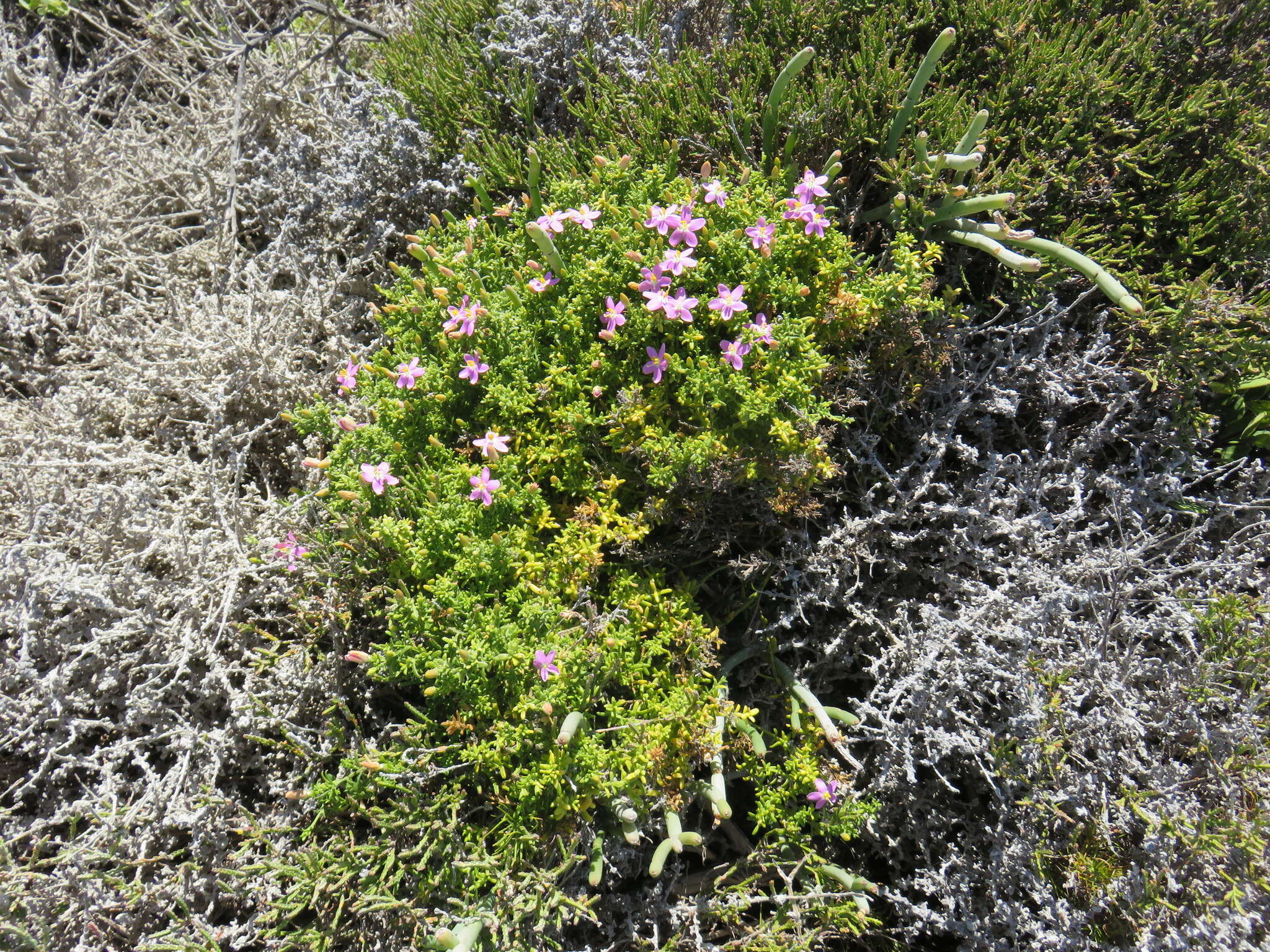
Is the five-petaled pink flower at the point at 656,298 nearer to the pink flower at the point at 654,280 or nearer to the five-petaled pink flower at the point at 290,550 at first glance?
the pink flower at the point at 654,280

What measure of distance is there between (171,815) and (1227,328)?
12.0ft

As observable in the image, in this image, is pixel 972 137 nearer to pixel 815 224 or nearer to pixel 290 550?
pixel 815 224

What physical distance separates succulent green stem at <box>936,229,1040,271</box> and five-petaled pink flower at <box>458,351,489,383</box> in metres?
1.61

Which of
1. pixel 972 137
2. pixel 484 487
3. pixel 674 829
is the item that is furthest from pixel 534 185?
pixel 674 829

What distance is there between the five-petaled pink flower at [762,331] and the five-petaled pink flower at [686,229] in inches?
12.3

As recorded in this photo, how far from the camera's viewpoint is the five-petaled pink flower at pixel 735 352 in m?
2.17

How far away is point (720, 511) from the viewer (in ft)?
7.89

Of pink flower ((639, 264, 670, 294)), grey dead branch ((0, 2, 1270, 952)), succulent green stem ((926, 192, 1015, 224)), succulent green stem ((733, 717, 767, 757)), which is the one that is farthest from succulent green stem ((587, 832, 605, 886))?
succulent green stem ((926, 192, 1015, 224))

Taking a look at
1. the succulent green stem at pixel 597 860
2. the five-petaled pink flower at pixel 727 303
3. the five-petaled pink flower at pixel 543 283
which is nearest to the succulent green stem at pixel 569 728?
the succulent green stem at pixel 597 860

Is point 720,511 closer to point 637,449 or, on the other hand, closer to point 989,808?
point 637,449

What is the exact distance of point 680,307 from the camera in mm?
2197

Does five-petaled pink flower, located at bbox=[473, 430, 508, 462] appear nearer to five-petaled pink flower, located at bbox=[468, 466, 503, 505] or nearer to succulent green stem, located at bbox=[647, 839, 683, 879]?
five-petaled pink flower, located at bbox=[468, 466, 503, 505]

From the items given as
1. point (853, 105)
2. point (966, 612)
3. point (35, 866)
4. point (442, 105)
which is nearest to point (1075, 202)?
point (853, 105)

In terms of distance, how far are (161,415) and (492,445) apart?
5.63 feet
